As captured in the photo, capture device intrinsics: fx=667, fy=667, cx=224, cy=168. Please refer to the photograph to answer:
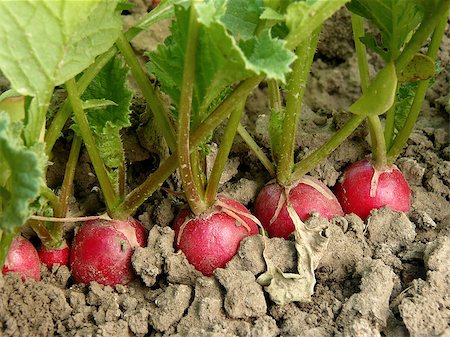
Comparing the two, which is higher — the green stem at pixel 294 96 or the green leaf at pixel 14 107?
the green leaf at pixel 14 107

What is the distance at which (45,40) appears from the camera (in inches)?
45.1

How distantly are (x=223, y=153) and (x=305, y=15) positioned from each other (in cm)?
44

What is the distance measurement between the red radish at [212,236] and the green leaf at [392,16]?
0.48 meters

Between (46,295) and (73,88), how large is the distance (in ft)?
1.38

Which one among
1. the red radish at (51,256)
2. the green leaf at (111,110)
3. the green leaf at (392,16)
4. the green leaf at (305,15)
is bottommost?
the red radish at (51,256)

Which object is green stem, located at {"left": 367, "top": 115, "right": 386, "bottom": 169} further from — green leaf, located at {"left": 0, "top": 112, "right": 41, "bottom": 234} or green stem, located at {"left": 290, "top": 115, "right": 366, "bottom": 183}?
green leaf, located at {"left": 0, "top": 112, "right": 41, "bottom": 234}

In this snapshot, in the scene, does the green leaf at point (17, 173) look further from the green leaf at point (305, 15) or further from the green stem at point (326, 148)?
the green stem at point (326, 148)

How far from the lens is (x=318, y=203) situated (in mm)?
1521

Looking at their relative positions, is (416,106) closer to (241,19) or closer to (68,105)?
(241,19)

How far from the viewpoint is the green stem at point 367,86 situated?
1.53 metres

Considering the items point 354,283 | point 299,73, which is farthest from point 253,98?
point 354,283

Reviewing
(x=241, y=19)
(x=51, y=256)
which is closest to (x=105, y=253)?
(x=51, y=256)

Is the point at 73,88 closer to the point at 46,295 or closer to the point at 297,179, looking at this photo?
the point at 46,295

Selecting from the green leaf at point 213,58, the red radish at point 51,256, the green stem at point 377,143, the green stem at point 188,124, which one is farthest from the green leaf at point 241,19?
the red radish at point 51,256
